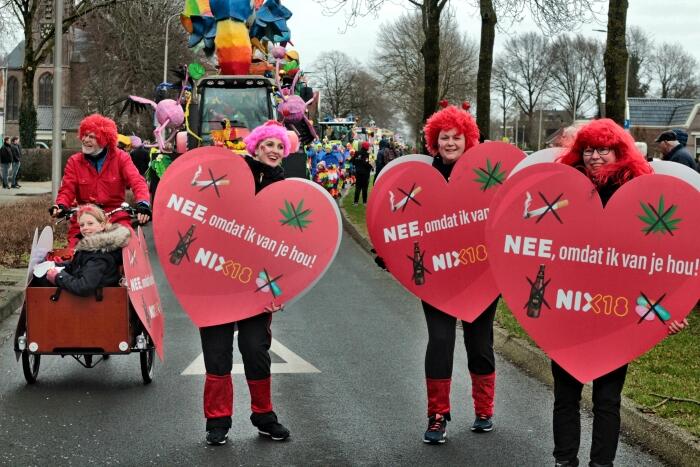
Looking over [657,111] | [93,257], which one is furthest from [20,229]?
[657,111]

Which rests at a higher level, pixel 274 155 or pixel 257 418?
pixel 274 155

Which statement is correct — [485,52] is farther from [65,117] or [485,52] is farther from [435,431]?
[65,117]

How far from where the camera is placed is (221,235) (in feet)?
19.4

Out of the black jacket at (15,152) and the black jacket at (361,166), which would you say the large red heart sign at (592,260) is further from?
the black jacket at (15,152)

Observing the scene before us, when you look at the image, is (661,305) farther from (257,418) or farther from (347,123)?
(347,123)

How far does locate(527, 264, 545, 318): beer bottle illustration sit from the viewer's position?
5094 mm

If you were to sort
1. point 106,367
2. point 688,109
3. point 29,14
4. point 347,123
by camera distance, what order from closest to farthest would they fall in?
point 106,367, point 29,14, point 347,123, point 688,109

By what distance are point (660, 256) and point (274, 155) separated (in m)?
2.19

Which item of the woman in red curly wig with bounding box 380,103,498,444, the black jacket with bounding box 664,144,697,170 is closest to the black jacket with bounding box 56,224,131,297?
the woman in red curly wig with bounding box 380,103,498,444

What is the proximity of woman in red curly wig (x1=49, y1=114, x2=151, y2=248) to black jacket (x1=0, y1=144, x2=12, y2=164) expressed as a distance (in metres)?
29.2

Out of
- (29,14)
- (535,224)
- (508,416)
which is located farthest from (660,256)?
(29,14)

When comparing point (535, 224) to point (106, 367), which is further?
point (106, 367)

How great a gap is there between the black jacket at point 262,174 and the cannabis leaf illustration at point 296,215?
17 cm

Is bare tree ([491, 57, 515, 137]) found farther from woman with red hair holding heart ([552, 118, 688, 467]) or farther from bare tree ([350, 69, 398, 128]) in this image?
woman with red hair holding heart ([552, 118, 688, 467])
